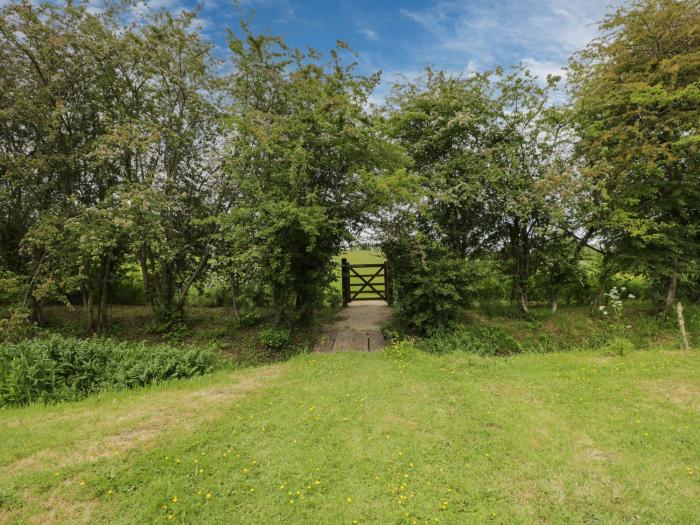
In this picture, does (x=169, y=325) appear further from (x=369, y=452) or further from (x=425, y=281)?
(x=369, y=452)

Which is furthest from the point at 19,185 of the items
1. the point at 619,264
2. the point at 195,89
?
the point at 619,264

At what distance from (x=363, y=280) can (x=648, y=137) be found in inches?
336

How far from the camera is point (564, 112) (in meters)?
9.41

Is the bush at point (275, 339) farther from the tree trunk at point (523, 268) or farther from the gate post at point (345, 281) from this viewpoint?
the tree trunk at point (523, 268)

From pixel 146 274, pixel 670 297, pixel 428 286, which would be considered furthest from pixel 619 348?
pixel 146 274

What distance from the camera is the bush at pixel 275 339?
327 inches

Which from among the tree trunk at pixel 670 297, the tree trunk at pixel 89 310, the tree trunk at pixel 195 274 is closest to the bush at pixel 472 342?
the tree trunk at pixel 670 297

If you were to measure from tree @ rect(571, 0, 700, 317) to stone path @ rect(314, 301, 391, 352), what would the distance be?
6463 millimetres

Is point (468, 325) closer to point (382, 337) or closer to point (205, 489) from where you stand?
point (382, 337)

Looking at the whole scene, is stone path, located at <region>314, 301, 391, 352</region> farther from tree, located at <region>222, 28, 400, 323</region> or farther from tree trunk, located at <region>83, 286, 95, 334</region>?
tree trunk, located at <region>83, 286, 95, 334</region>

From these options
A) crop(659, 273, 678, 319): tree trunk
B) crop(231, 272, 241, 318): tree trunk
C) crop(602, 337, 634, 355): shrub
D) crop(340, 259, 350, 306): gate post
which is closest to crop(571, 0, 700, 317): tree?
crop(659, 273, 678, 319): tree trunk

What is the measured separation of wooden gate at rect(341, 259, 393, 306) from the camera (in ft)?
37.7

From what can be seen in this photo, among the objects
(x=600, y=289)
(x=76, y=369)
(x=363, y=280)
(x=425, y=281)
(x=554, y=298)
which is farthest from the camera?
(x=363, y=280)

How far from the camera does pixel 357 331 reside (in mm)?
9188
